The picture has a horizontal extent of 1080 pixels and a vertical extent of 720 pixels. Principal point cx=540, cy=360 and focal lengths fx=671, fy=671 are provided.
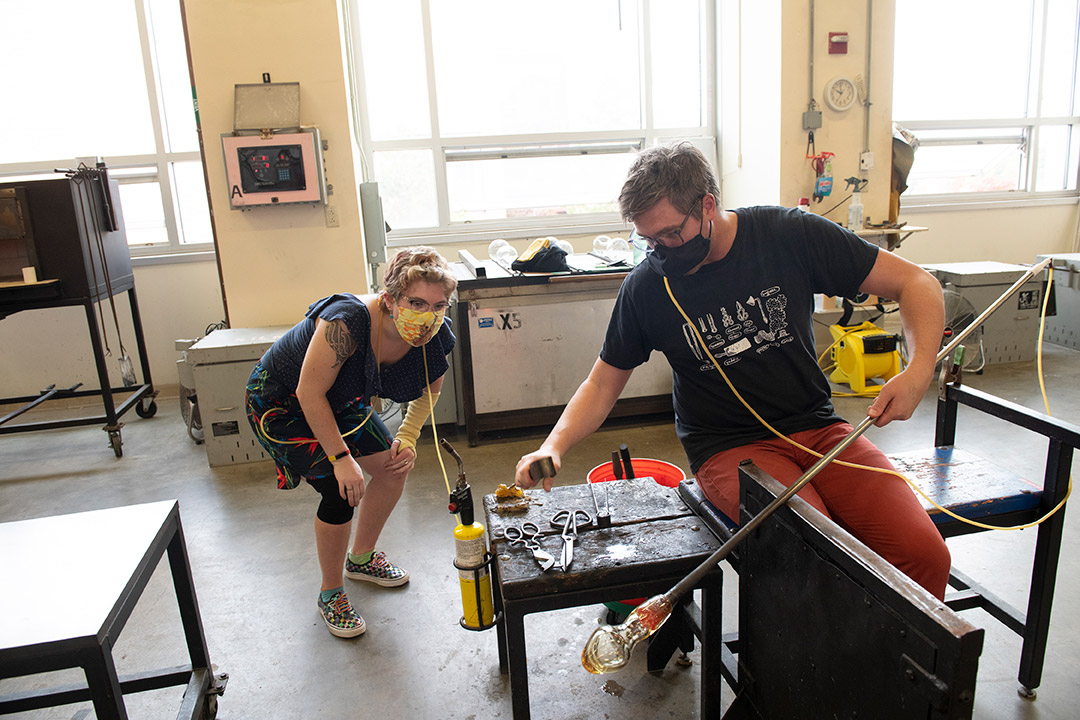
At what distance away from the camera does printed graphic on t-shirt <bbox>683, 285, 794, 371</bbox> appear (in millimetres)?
1481

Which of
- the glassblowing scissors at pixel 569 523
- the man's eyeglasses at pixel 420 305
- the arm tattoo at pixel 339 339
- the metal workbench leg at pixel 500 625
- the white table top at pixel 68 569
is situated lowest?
the metal workbench leg at pixel 500 625

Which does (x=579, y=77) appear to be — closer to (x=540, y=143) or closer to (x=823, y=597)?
(x=540, y=143)

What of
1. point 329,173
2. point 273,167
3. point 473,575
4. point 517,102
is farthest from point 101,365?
point 517,102

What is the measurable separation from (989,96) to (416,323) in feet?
17.0

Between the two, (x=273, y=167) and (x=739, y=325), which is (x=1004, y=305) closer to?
(x=739, y=325)

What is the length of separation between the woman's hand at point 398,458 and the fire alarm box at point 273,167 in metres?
1.89

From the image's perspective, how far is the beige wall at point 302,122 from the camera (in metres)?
3.24

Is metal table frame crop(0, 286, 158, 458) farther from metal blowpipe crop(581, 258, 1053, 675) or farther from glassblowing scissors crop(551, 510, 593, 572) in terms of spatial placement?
metal blowpipe crop(581, 258, 1053, 675)

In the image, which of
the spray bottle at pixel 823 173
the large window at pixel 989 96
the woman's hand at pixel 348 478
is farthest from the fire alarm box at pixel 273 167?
the large window at pixel 989 96

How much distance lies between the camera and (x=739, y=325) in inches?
58.3

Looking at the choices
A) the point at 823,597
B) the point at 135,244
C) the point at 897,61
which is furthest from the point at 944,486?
the point at 135,244

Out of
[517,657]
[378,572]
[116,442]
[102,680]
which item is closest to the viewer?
[102,680]

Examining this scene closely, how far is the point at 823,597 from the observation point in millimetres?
966

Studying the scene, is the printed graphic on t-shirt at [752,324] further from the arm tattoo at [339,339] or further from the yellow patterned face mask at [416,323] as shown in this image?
the arm tattoo at [339,339]
